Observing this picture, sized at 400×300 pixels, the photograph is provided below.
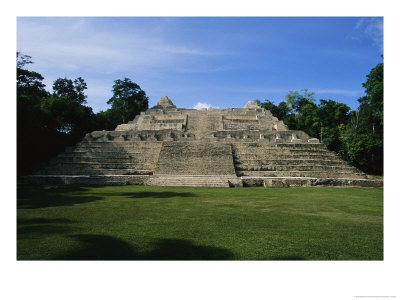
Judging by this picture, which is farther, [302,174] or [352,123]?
[352,123]

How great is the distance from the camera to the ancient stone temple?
38.0 ft

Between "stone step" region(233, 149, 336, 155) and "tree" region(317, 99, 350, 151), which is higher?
"tree" region(317, 99, 350, 151)

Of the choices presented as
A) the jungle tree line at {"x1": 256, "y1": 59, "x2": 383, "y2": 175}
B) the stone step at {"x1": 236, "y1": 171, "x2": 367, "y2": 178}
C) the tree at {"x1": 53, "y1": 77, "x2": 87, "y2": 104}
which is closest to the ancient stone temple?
the stone step at {"x1": 236, "y1": 171, "x2": 367, "y2": 178}

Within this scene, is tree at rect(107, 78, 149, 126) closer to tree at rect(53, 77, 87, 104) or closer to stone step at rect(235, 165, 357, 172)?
tree at rect(53, 77, 87, 104)

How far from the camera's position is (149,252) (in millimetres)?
2982

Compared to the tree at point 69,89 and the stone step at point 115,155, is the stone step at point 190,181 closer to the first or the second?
the stone step at point 115,155

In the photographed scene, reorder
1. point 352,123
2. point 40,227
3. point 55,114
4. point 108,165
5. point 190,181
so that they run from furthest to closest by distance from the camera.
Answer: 1. point 352,123
2. point 55,114
3. point 108,165
4. point 190,181
5. point 40,227

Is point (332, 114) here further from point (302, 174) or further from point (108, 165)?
point (108, 165)

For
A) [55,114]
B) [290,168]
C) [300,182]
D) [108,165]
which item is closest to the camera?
[300,182]

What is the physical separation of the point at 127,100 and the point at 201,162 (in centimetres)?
3279

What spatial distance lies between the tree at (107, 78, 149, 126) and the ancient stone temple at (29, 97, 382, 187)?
23748mm

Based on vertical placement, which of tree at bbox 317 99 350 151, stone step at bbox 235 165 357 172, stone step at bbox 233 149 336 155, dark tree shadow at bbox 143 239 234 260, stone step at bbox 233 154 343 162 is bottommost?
dark tree shadow at bbox 143 239 234 260

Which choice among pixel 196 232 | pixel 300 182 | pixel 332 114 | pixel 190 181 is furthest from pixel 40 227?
pixel 332 114

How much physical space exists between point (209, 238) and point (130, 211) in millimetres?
2511
